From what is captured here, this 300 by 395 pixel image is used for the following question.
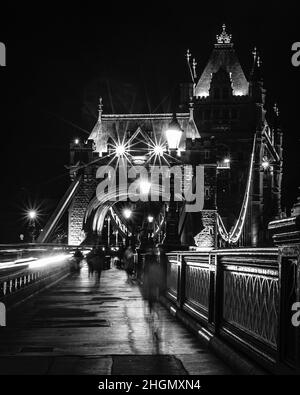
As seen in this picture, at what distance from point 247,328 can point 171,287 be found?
8138 mm

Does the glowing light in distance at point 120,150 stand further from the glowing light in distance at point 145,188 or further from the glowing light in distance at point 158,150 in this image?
the glowing light in distance at point 145,188

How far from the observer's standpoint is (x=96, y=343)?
28.5ft

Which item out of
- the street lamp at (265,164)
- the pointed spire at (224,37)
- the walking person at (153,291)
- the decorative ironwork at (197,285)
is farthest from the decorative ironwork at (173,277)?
the pointed spire at (224,37)

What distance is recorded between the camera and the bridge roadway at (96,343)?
6.79m

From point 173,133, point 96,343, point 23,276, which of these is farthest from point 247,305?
point 23,276

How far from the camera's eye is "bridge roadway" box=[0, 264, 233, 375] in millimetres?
A: 6789

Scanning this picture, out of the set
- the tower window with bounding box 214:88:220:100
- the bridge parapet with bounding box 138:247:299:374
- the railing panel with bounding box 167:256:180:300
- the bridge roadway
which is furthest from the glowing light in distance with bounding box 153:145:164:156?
the bridge parapet with bounding box 138:247:299:374

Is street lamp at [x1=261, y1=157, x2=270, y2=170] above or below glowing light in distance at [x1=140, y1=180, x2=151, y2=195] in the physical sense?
above

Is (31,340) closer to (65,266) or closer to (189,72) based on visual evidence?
(65,266)

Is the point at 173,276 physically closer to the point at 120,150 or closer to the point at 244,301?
the point at 244,301

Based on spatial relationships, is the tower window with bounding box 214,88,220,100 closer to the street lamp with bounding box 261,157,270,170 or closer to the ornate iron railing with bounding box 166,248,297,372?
the street lamp with bounding box 261,157,270,170

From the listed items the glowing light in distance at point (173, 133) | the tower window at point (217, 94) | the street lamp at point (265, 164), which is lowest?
the glowing light in distance at point (173, 133)

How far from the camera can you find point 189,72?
285 feet

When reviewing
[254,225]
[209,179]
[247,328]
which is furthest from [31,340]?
[254,225]
